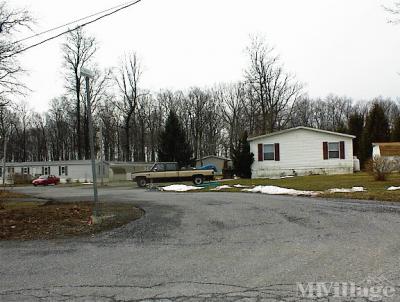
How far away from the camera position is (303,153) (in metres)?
34.6

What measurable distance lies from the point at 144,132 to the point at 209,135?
11.3 meters

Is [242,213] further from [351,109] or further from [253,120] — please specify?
[351,109]

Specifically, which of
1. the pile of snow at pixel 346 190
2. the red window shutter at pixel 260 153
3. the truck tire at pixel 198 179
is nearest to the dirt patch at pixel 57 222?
the pile of snow at pixel 346 190

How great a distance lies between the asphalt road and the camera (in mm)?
5496

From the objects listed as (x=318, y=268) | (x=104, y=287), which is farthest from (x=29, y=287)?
(x=318, y=268)

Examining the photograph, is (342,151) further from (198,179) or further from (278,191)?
(278,191)

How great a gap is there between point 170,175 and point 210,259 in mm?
26705

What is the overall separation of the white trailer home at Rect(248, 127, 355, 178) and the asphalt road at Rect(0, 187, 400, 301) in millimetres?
22361

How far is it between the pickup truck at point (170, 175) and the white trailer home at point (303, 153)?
484cm

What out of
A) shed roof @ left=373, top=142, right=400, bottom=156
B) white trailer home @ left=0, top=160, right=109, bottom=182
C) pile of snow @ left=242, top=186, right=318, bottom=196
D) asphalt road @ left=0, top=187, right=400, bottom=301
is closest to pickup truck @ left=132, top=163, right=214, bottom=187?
pile of snow @ left=242, top=186, right=318, bottom=196

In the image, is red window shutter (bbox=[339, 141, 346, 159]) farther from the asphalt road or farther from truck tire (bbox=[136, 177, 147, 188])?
the asphalt road

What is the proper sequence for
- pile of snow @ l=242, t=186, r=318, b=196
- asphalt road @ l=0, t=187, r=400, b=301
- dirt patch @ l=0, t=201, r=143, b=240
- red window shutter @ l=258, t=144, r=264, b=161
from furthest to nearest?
1. red window shutter @ l=258, t=144, r=264, b=161
2. pile of snow @ l=242, t=186, r=318, b=196
3. dirt patch @ l=0, t=201, r=143, b=240
4. asphalt road @ l=0, t=187, r=400, b=301

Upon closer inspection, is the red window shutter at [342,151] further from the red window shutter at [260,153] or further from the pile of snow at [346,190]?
the pile of snow at [346,190]

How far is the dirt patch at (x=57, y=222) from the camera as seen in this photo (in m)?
10.7
